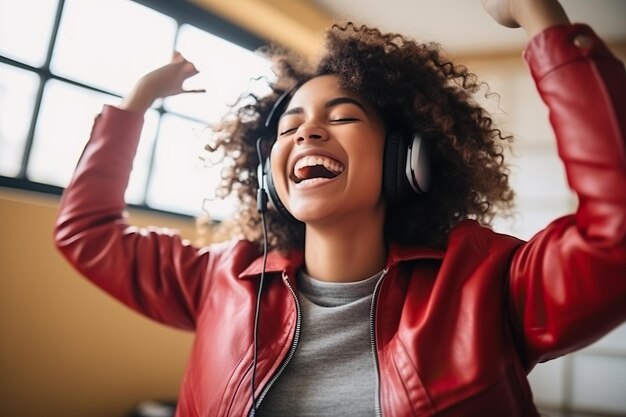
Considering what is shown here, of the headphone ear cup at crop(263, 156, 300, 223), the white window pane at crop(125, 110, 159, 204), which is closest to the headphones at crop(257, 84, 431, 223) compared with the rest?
the headphone ear cup at crop(263, 156, 300, 223)

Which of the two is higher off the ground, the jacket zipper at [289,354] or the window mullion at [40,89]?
the window mullion at [40,89]

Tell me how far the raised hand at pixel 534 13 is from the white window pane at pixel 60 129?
4.54 ft

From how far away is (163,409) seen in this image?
1588 millimetres

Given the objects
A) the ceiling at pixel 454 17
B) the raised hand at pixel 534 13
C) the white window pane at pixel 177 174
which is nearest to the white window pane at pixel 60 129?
the white window pane at pixel 177 174

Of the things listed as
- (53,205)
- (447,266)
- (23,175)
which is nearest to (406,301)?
(447,266)

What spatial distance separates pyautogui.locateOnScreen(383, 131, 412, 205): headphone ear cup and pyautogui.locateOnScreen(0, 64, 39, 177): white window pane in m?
1.25

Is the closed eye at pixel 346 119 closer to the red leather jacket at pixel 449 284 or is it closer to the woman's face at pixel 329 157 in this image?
the woman's face at pixel 329 157

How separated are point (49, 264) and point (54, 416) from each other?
0.47 metres

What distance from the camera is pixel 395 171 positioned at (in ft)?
3.20

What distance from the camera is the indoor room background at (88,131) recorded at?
145 centimetres

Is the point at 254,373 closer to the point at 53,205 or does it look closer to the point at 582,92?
the point at 582,92

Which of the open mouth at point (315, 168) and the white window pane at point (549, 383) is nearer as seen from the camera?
the open mouth at point (315, 168)

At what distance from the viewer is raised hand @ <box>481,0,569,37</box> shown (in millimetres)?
730

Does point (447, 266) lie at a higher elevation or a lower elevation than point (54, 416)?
higher
